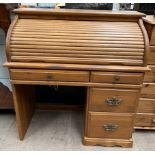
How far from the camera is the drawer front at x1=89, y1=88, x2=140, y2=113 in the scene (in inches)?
61.0

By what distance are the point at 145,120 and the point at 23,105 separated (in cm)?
111

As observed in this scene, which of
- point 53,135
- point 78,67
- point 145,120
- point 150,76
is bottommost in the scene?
point 53,135

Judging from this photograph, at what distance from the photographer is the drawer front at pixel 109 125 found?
1.65m

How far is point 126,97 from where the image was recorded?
1566 mm

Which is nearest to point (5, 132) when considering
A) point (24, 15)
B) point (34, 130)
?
point (34, 130)

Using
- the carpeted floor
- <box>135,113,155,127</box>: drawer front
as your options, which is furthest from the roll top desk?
the carpeted floor

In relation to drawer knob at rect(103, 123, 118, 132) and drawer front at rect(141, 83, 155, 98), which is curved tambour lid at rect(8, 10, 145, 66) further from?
drawer knob at rect(103, 123, 118, 132)

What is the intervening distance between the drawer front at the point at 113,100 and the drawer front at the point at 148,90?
0.23 m

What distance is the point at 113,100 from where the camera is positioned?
1.58 meters

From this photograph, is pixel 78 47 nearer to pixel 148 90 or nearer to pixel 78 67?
pixel 78 67

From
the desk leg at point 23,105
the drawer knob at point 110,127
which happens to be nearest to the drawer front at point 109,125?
the drawer knob at point 110,127

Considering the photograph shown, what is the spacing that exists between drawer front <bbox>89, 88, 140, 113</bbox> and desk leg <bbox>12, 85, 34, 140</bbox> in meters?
0.59

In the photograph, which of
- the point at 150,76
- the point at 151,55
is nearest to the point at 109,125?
the point at 150,76

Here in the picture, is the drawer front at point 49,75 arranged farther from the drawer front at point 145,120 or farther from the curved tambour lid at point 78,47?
the drawer front at point 145,120
